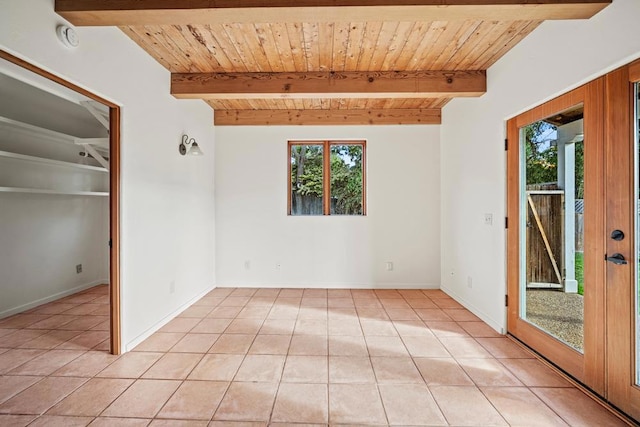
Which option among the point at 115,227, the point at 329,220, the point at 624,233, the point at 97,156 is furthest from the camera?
the point at 329,220

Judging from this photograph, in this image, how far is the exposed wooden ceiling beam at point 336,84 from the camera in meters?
3.04

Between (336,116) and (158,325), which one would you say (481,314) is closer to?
(336,116)

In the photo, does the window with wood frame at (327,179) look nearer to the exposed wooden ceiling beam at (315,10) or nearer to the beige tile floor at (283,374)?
the beige tile floor at (283,374)

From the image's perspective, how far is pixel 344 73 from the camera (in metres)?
3.08

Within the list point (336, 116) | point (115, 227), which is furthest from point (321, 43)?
point (115, 227)

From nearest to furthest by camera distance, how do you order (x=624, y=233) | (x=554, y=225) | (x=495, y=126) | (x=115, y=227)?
(x=624, y=233)
(x=554, y=225)
(x=115, y=227)
(x=495, y=126)

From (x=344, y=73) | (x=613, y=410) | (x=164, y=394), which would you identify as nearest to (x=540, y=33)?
(x=344, y=73)

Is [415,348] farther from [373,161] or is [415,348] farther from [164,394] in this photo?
[373,161]

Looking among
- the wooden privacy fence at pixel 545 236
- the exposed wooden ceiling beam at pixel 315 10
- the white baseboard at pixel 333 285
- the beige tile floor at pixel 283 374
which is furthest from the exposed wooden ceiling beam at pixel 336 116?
the beige tile floor at pixel 283 374

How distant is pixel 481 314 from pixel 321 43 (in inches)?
126

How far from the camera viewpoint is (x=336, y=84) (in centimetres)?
309

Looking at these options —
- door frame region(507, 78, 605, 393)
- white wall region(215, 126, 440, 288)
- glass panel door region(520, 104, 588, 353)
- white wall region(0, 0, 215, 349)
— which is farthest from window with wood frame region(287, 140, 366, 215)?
door frame region(507, 78, 605, 393)

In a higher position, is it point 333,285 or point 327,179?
point 327,179

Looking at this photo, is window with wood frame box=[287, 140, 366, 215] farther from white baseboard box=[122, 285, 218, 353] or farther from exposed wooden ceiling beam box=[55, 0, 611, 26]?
exposed wooden ceiling beam box=[55, 0, 611, 26]
